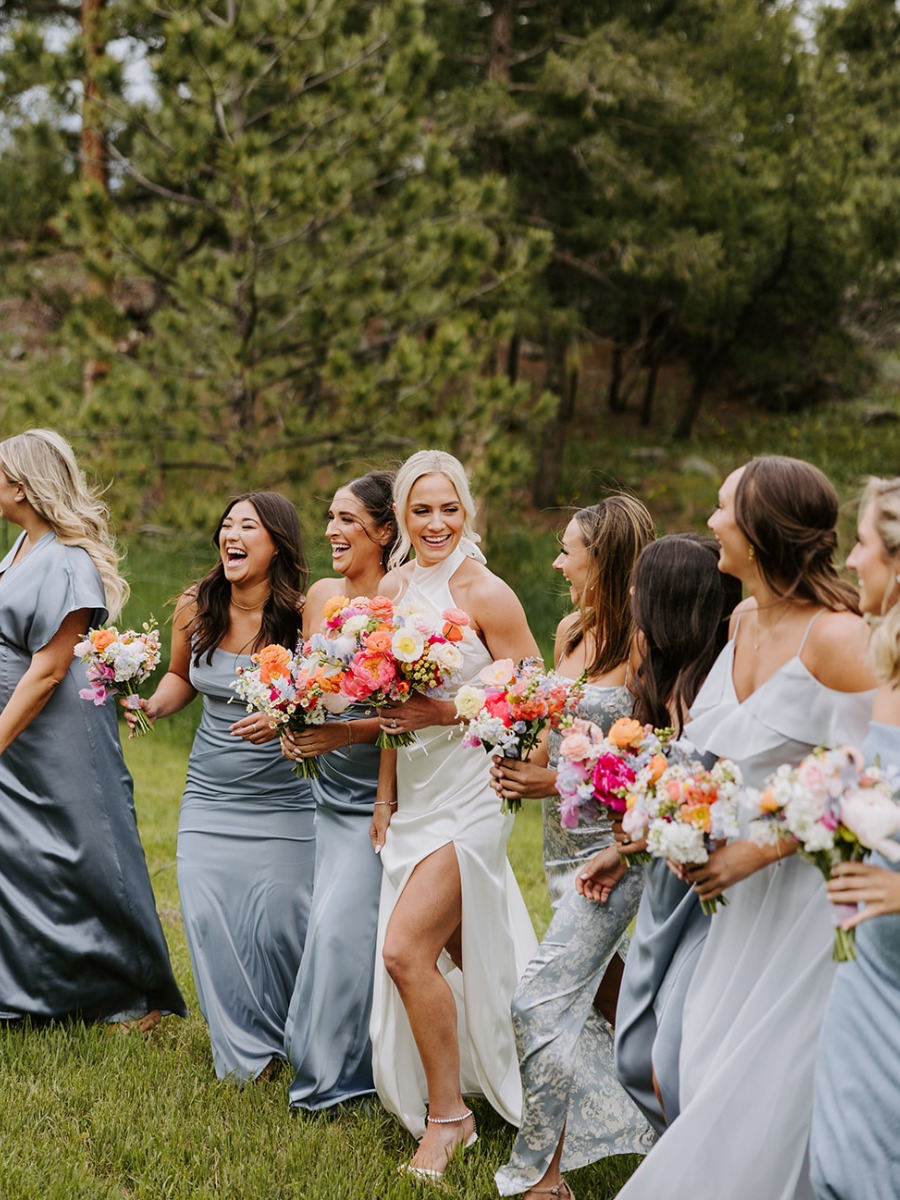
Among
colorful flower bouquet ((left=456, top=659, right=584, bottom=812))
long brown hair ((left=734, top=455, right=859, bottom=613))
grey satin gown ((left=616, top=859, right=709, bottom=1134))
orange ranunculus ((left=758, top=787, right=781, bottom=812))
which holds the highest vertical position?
long brown hair ((left=734, top=455, right=859, bottom=613))

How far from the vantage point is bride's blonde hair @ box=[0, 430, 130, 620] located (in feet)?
18.5

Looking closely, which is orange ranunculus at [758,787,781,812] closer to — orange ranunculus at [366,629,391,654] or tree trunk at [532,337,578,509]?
orange ranunculus at [366,629,391,654]

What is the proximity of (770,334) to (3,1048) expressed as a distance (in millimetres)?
24399

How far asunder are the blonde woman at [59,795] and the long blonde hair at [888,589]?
3.57 m

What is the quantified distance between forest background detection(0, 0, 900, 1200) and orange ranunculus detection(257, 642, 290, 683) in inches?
53.8

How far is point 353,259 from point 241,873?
998cm

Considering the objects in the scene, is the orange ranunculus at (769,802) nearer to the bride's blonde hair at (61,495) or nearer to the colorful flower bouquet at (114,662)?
the colorful flower bouquet at (114,662)

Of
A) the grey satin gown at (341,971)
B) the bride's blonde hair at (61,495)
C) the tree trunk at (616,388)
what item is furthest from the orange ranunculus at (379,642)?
the tree trunk at (616,388)

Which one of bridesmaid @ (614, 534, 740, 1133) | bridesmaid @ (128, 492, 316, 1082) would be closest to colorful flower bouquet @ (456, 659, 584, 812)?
bridesmaid @ (614, 534, 740, 1133)

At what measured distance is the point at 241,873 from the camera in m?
5.59

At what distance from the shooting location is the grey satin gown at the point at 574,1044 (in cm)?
415

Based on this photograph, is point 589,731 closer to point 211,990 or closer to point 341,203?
point 211,990

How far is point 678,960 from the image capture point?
12.4 ft

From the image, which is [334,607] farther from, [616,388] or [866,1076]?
[616,388]
